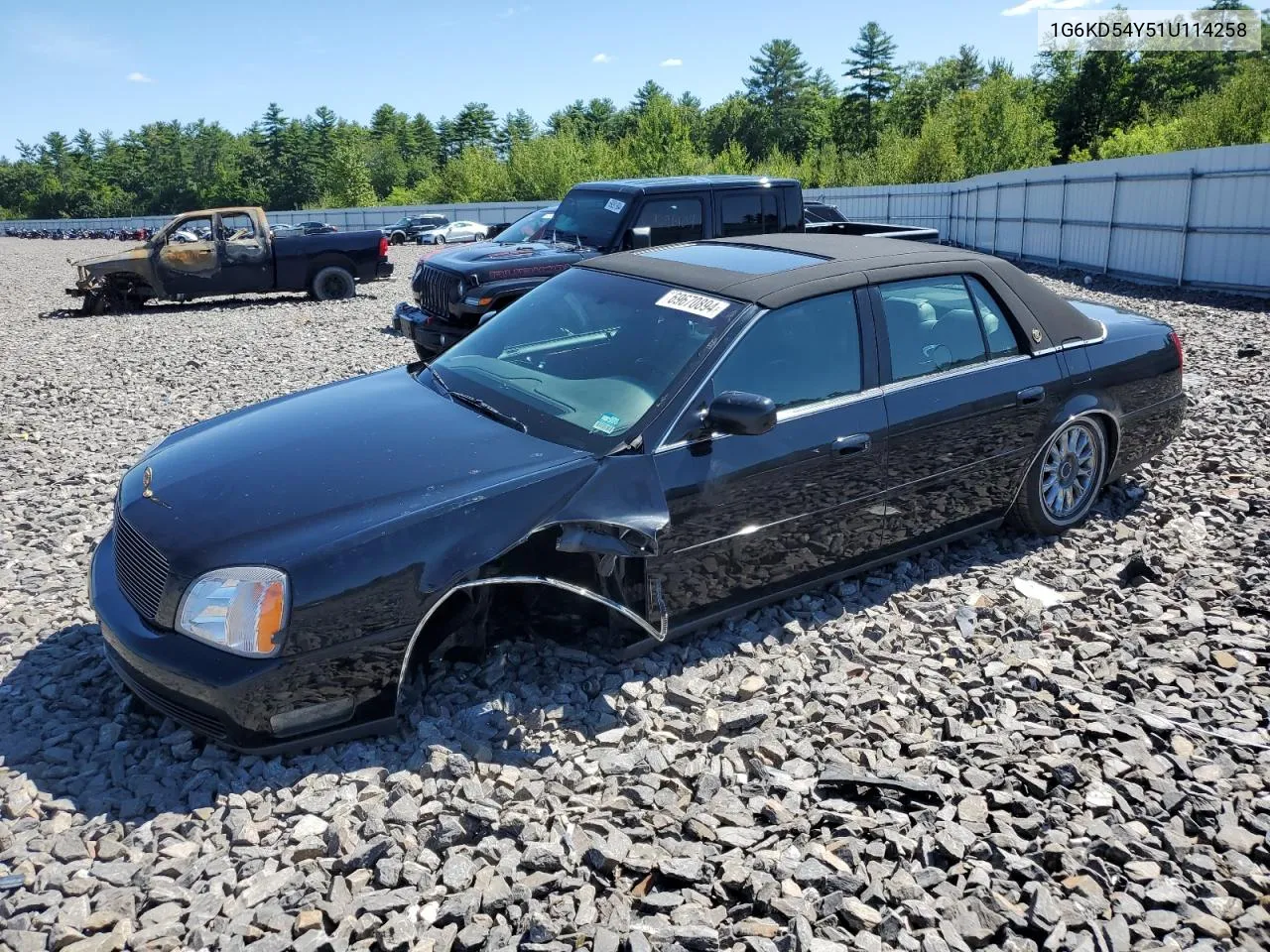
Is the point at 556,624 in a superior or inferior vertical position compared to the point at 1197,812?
superior

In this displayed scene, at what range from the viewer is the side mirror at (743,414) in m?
3.59

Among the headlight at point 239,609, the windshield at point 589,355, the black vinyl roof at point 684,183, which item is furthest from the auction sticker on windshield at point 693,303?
the black vinyl roof at point 684,183

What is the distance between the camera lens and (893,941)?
2.54 meters

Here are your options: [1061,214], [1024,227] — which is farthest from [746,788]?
[1024,227]

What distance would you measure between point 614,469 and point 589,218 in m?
7.40

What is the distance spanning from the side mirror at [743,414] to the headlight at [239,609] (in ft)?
5.42

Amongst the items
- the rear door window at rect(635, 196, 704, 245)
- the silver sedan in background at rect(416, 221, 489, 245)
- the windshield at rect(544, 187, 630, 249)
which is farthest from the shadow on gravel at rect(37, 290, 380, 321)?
the silver sedan in background at rect(416, 221, 489, 245)

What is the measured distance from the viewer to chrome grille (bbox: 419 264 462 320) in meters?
9.78

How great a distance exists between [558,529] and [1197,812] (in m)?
2.27

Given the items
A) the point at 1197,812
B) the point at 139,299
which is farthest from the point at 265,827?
the point at 139,299

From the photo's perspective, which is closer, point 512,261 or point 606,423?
point 606,423

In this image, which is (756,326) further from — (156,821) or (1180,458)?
(1180,458)

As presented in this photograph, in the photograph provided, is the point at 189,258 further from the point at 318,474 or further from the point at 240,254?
the point at 318,474

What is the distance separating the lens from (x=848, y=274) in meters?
4.34
